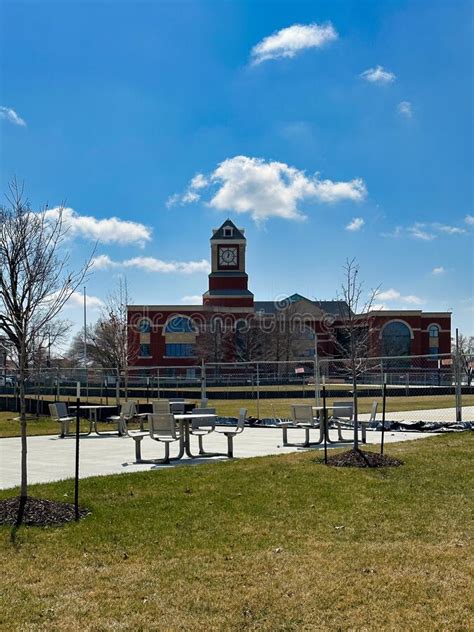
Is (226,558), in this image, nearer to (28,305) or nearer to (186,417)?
(28,305)

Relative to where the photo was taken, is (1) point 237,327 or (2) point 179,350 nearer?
(1) point 237,327

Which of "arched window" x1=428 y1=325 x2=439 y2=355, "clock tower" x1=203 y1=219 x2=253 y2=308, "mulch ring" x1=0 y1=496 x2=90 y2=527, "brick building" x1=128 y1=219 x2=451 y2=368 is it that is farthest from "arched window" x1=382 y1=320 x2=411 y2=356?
"mulch ring" x1=0 y1=496 x2=90 y2=527

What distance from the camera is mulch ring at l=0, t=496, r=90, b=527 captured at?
7.71m

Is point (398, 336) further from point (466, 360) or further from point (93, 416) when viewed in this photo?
point (93, 416)

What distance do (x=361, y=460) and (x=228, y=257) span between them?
75.5m

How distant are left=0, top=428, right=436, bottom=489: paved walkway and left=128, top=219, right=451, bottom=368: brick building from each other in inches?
2152

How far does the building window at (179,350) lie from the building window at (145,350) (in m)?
2.18

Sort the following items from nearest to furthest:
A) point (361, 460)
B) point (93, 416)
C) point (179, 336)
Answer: point (361, 460) < point (93, 416) < point (179, 336)

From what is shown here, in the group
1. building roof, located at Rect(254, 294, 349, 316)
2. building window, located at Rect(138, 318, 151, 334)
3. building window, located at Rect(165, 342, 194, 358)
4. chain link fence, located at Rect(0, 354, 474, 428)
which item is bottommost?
chain link fence, located at Rect(0, 354, 474, 428)

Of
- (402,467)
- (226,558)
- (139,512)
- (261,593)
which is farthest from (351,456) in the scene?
(261,593)

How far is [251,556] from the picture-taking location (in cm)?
635

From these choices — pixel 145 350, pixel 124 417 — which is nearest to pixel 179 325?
pixel 145 350

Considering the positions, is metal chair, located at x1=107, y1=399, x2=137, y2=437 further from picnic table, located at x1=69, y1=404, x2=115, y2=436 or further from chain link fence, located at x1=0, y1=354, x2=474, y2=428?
chain link fence, located at x1=0, y1=354, x2=474, y2=428

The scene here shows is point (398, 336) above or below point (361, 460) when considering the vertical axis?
above
